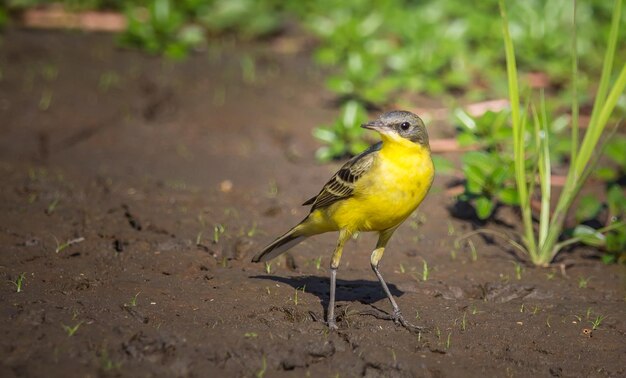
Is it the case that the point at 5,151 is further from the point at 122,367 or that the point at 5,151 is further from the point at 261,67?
the point at 122,367

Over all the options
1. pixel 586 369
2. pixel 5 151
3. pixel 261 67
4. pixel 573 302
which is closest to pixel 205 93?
pixel 261 67

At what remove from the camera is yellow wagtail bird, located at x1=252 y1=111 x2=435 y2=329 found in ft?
17.2

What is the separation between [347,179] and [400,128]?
47 centimetres

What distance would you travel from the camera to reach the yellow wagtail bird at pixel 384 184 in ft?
17.2

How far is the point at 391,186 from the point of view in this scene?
17.1 ft

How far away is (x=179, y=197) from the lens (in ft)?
25.5

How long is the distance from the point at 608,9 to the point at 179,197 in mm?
8078

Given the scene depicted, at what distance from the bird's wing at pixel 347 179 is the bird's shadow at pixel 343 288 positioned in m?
0.62

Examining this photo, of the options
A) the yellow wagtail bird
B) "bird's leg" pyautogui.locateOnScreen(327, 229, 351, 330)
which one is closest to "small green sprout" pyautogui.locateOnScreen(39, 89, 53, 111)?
the yellow wagtail bird

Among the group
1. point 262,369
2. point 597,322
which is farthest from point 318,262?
point 597,322

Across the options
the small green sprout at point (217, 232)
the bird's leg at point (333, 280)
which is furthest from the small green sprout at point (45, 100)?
the bird's leg at point (333, 280)

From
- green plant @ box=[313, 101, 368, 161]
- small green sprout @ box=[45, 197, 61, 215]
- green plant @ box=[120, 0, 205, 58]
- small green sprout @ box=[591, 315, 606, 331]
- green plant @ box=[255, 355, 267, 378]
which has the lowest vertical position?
small green sprout @ box=[591, 315, 606, 331]

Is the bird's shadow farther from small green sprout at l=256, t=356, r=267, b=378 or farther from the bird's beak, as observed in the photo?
the bird's beak

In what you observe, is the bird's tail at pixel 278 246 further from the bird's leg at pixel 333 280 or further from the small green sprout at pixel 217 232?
the small green sprout at pixel 217 232
